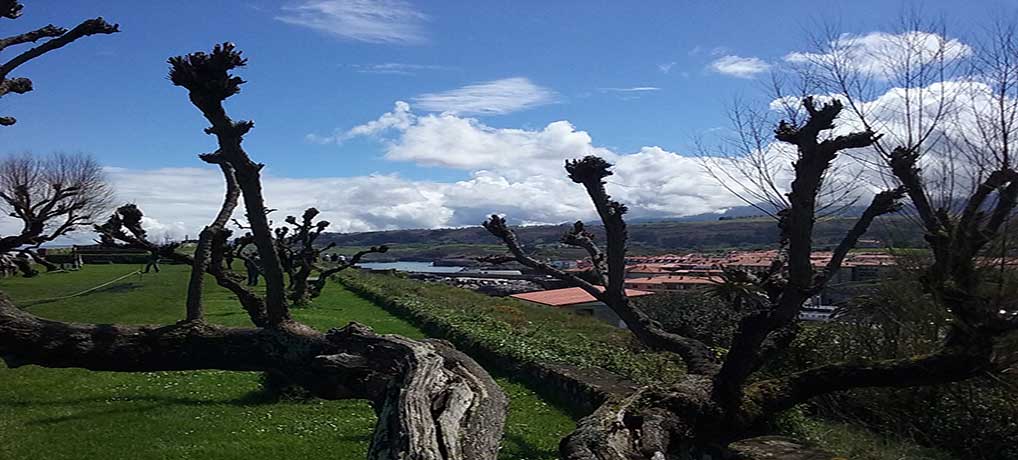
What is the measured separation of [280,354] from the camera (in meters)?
5.78

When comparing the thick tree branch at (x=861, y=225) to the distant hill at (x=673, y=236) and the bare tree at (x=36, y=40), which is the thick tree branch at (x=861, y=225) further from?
the bare tree at (x=36, y=40)

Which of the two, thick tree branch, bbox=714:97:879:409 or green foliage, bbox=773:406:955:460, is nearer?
thick tree branch, bbox=714:97:879:409

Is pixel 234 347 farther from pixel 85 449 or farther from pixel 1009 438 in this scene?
pixel 1009 438

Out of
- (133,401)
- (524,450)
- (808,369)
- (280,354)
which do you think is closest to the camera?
(280,354)

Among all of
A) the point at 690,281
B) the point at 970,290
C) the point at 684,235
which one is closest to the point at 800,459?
the point at 970,290

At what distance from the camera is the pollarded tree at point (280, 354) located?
3553 millimetres

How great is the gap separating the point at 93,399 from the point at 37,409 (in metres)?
0.80

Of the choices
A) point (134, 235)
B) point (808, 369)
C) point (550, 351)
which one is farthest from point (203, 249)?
point (808, 369)

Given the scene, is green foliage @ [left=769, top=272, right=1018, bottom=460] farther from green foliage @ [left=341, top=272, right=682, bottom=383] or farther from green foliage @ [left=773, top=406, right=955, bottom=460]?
green foliage @ [left=341, top=272, right=682, bottom=383]

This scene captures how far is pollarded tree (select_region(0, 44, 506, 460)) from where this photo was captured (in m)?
3.55

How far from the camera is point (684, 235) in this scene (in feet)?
258

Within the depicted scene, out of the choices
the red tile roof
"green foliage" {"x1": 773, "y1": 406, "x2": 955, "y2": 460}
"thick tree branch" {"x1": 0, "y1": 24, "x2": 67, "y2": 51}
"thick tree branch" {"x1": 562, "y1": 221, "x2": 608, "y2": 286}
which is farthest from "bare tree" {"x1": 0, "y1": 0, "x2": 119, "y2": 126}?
the red tile roof

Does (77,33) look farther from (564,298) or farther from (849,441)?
(564,298)

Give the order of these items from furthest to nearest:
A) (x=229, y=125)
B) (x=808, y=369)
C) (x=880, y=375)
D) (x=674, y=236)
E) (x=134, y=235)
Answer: (x=674, y=236) → (x=134, y=235) → (x=229, y=125) → (x=808, y=369) → (x=880, y=375)
